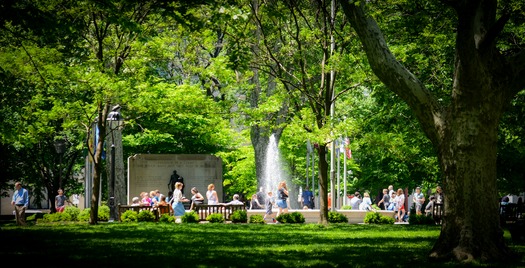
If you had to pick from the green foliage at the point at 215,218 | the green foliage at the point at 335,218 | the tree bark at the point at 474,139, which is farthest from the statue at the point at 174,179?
the tree bark at the point at 474,139

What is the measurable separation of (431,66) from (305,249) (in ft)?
52.8

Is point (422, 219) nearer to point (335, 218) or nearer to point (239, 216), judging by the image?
point (335, 218)

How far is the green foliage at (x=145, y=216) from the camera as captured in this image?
31609 millimetres

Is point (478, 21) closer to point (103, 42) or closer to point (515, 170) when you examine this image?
point (103, 42)

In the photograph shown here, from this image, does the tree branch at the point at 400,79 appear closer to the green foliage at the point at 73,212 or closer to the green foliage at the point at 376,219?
the green foliage at the point at 376,219

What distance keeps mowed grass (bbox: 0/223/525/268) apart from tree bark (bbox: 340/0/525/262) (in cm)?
64

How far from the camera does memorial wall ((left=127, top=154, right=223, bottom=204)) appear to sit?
4062cm

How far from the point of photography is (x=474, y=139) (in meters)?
14.0

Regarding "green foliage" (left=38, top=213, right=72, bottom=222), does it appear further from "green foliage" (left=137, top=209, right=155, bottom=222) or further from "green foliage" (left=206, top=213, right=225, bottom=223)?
"green foliage" (left=206, top=213, right=225, bottom=223)

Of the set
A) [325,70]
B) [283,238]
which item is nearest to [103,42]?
[325,70]

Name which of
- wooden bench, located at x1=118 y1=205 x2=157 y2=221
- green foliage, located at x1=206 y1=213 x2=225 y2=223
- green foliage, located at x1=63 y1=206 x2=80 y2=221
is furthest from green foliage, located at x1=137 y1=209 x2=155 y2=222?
green foliage, located at x1=63 y1=206 x2=80 y2=221

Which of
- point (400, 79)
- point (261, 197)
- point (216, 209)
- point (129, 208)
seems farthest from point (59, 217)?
point (400, 79)

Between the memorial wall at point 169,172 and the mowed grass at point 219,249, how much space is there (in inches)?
662

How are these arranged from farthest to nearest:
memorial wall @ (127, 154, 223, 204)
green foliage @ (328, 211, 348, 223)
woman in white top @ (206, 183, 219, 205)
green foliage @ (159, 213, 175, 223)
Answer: memorial wall @ (127, 154, 223, 204) < woman in white top @ (206, 183, 219, 205) < green foliage @ (328, 211, 348, 223) < green foliage @ (159, 213, 175, 223)
